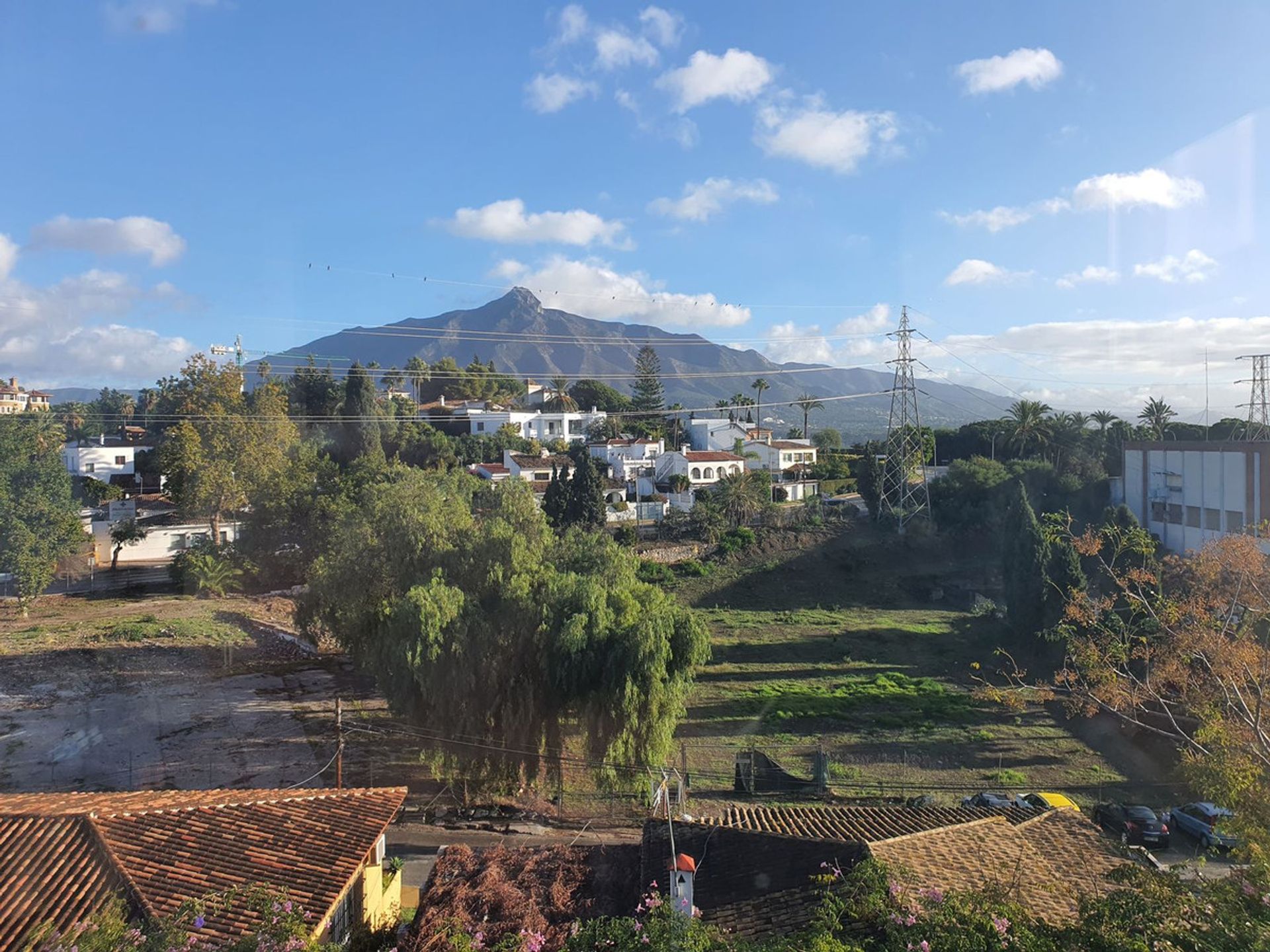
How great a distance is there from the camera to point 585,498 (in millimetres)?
33344

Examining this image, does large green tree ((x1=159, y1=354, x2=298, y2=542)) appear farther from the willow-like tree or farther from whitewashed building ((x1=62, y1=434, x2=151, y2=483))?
the willow-like tree

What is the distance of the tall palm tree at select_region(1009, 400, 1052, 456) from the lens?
1783 inches

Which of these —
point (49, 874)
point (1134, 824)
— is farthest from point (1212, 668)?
point (49, 874)

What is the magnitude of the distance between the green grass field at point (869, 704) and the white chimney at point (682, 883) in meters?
6.67

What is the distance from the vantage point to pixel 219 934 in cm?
554

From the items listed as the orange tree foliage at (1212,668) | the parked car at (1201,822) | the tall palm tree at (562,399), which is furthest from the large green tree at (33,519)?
the tall palm tree at (562,399)

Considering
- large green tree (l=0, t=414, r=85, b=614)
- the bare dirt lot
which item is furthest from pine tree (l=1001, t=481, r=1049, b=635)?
large green tree (l=0, t=414, r=85, b=614)

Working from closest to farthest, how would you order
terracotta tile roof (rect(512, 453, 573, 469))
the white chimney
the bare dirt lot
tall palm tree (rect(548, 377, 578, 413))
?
the white chimney → the bare dirt lot → terracotta tile roof (rect(512, 453, 573, 469)) → tall palm tree (rect(548, 377, 578, 413))

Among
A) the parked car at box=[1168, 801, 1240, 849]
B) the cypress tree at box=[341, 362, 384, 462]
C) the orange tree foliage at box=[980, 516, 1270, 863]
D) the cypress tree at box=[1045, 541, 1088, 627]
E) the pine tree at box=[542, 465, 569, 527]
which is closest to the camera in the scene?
the orange tree foliage at box=[980, 516, 1270, 863]

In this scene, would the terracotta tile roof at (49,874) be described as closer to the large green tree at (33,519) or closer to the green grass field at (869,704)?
the green grass field at (869,704)

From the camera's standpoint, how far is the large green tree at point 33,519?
2481 centimetres

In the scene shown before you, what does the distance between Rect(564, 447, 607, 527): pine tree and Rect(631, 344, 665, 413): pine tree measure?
28.4 m

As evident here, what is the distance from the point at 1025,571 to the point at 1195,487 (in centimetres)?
871

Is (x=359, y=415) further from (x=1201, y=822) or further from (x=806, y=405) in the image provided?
(x=1201, y=822)
